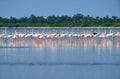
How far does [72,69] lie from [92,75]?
1.62 metres

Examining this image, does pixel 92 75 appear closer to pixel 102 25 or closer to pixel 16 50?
pixel 16 50

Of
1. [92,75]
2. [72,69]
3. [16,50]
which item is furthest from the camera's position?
[16,50]

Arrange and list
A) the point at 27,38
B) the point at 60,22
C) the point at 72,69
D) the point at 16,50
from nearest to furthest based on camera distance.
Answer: the point at 72,69, the point at 16,50, the point at 27,38, the point at 60,22

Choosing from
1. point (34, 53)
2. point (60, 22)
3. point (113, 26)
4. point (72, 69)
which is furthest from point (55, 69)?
point (60, 22)

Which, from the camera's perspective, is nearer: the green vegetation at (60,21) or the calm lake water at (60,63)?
the calm lake water at (60,63)

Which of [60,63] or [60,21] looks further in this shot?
[60,21]

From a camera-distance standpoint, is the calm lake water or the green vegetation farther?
the green vegetation

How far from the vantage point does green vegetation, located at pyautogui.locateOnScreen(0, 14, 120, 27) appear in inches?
2842

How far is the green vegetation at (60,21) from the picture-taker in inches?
2842

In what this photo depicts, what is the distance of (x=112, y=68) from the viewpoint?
22984 mm

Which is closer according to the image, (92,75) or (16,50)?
(92,75)

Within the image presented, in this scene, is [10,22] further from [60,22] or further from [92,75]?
[92,75]

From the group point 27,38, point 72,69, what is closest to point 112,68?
point 72,69

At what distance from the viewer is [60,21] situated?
3027 inches
